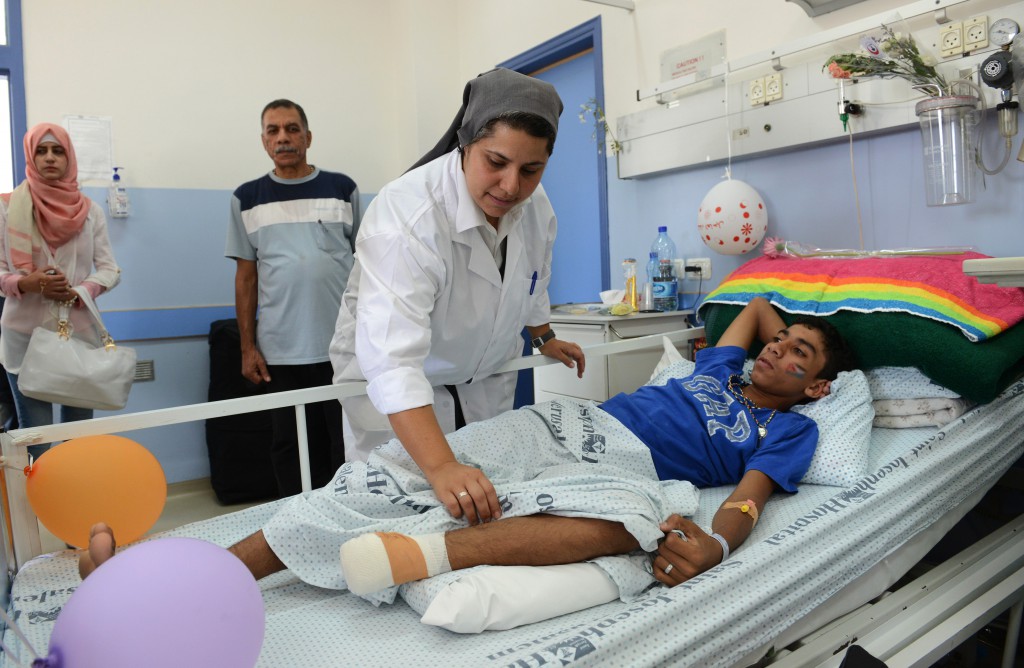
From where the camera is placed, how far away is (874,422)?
2.00 m

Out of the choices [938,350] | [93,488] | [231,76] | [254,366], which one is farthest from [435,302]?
[231,76]

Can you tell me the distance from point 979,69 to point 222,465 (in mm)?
3441

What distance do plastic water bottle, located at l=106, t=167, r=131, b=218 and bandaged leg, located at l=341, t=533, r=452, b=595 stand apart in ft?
9.92

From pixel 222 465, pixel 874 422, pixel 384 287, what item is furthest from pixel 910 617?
pixel 222 465

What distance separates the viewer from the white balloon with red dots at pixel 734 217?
8.64 feet

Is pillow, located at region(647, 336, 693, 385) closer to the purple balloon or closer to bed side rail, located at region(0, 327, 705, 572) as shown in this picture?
bed side rail, located at region(0, 327, 705, 572)

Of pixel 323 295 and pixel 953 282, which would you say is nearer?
pixel 953 282

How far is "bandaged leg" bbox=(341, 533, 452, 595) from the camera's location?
112cm

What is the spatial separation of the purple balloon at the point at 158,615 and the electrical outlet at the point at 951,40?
2.42m

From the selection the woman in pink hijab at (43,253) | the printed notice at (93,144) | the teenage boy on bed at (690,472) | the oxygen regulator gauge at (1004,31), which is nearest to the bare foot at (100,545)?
the teenage boy on bed at (690,472)

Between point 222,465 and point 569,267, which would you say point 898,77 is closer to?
point 569,267

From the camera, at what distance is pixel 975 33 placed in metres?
2.11

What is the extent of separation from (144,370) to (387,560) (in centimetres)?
298

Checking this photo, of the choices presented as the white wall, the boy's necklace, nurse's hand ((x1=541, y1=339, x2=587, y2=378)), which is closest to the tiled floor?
the white wall
